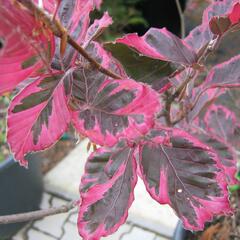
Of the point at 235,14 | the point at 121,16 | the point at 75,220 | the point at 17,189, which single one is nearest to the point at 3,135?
the point at 17,189

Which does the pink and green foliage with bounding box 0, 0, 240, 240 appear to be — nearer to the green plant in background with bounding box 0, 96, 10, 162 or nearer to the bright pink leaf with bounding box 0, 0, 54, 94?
the bright pink leaf with bounding box 0, 0, 54, 94

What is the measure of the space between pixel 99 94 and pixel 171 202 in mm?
227

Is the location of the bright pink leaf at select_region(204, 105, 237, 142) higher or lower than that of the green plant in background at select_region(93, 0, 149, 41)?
higher

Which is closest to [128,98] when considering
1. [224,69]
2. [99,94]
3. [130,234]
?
[99,94]

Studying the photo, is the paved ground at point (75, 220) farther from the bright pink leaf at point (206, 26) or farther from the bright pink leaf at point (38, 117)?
the bright pink leaf at point (38, 117)

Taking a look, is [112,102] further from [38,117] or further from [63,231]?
[63,231]

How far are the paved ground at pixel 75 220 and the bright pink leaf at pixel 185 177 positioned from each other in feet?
3.20

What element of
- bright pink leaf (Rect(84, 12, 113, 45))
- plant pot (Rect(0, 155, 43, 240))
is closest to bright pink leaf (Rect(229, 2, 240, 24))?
bright pink leaf (Rect(84, 12, 113, 45))

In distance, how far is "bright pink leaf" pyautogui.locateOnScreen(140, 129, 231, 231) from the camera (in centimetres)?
71

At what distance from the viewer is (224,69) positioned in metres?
0.86

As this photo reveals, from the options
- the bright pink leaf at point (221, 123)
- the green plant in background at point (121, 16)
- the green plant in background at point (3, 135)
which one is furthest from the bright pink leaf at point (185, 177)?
the green plant in background at point (121, 16)

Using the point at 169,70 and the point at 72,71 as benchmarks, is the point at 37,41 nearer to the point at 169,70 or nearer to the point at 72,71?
the point at 72,71

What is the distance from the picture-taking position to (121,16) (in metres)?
2.71

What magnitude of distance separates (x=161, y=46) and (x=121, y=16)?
2.08 meters
